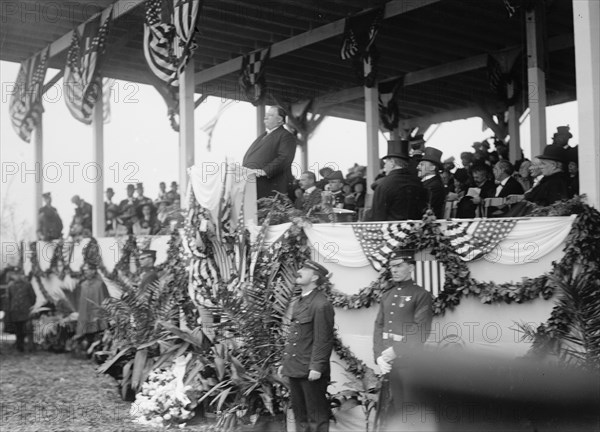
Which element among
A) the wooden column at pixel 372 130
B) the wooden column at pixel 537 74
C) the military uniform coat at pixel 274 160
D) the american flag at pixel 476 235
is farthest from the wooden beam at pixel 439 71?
the american flag at pixel 476 235

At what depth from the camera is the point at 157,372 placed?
29.9 feet

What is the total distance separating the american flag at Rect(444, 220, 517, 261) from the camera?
6699mm

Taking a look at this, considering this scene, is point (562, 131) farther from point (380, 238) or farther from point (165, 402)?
point (165, 402)

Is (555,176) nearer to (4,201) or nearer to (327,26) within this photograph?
(327,26)

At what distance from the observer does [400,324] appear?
663 cm

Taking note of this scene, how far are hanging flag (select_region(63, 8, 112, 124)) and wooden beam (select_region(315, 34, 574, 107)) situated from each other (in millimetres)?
7426

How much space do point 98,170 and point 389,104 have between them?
7162 millimetres

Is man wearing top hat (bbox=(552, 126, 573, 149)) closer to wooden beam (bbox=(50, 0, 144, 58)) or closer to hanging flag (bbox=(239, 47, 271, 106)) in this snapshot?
wooden beam (bbox=(50, 0, 144, 58))

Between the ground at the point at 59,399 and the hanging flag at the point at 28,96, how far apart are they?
520 centimetres

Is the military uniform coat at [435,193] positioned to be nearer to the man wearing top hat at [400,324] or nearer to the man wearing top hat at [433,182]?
the man wearing top hat at [433,182]

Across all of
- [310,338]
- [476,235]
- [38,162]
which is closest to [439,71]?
[38,162]

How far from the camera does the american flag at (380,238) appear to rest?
7328mm

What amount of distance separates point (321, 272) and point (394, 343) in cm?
103

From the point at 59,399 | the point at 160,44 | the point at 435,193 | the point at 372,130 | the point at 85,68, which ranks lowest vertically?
the point at 59,399
